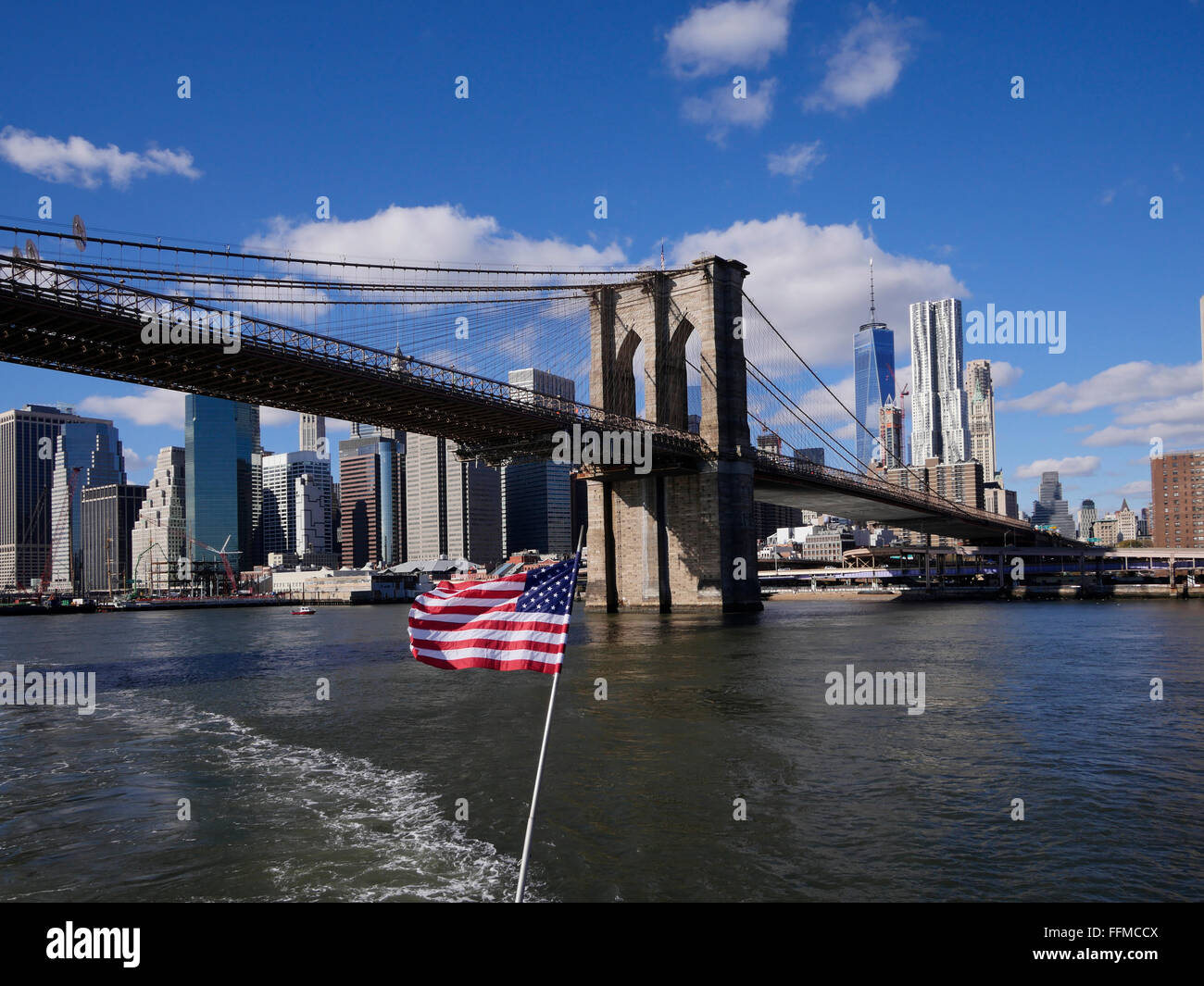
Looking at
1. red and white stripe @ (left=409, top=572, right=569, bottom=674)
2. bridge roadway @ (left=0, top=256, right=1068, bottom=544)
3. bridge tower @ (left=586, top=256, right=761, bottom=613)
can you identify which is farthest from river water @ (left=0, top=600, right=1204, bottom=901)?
bridge tower @ (left=586, top=256, right=761, bottom=613)

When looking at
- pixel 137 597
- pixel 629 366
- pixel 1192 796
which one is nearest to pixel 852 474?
pixel 629 366

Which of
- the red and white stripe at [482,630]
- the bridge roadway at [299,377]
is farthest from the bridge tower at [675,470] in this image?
the red and white stripe at [482,630]

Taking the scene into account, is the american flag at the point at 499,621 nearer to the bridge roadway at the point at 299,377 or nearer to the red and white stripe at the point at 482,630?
the red and white stripe at the point at 482,630

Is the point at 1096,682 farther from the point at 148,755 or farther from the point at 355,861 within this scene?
the point at 148,755

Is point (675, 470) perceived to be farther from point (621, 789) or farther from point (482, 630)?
point (482, 630)

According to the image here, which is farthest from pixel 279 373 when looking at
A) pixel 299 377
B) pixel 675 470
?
pixel 675 470
